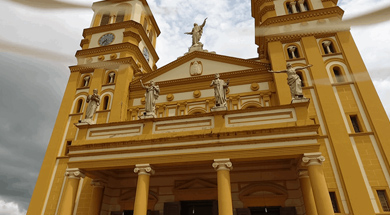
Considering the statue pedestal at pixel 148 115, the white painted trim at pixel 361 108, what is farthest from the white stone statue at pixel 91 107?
the white painted trim at pixel 361 108

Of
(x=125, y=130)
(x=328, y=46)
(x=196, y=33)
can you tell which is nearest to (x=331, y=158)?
(x=328, y=46)

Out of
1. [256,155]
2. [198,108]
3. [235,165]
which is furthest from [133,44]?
[256,155]

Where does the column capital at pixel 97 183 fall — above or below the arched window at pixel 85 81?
below

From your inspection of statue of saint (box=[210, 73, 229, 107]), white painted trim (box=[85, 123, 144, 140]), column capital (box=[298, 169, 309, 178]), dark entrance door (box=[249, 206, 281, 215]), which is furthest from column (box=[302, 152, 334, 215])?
white painted trim (box=[85, 123, 144, 140])

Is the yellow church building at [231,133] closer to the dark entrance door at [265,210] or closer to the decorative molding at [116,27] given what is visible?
the dark entrance door at [265,210]

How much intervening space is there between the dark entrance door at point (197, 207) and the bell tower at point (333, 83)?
603 cm

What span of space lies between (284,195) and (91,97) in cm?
1114

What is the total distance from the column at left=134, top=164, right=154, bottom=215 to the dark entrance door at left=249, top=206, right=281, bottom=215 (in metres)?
5.49

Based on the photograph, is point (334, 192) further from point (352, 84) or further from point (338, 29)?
point (338, 29)

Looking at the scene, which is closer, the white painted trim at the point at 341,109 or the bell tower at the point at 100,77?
the white painted trim at the point at 341,109

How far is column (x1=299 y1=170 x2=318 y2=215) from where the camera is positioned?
10297 mm

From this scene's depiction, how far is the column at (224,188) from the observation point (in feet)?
29.7

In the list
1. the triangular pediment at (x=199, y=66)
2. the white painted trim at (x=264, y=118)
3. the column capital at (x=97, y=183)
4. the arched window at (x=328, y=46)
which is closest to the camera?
the white painted trim at (x=264, y=118)

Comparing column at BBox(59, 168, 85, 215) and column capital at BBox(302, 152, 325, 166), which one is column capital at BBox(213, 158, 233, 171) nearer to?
column capital at BBox(302, 152, 325, 166)
